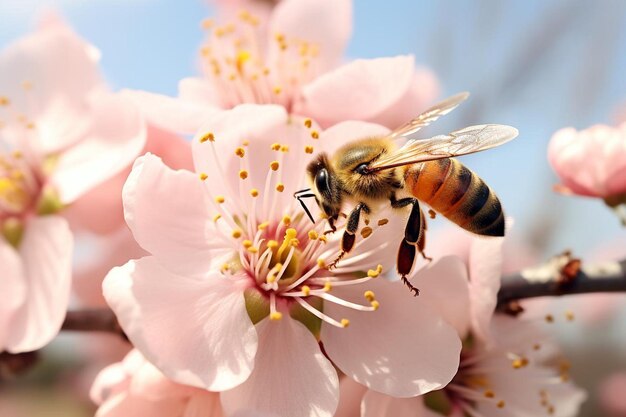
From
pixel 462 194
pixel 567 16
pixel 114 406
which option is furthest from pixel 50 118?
pixel 567 16

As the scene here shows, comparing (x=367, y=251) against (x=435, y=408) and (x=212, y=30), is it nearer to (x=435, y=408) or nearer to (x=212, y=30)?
(x=435, y=408)

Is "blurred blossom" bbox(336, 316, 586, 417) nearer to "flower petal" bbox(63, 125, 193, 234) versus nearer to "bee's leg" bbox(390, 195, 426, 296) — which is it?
"bee's leg" bbox(390, 195, 426, 296)

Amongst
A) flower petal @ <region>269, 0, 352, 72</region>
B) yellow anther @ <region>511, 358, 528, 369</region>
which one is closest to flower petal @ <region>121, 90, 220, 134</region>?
flower petal @ <region>269, 0, 352, 72</region>

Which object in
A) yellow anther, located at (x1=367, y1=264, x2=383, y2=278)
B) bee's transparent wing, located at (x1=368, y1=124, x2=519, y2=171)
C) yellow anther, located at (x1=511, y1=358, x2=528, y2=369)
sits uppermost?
bee's transparent wing, located at (x1=368, y1=124, x2=519, y2=171)

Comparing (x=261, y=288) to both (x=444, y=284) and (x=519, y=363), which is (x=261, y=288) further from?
(x=519, y=363)

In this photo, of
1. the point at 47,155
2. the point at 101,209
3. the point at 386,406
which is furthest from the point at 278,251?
the point at 47,155

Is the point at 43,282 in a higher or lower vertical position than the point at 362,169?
lower
